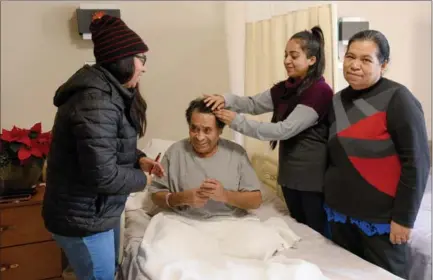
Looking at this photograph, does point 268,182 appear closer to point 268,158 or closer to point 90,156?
point 268,158

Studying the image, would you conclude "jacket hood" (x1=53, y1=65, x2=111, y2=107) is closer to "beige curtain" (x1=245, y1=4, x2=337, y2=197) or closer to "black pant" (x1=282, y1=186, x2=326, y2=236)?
"black pant" (x1=282, y1=186, x2=326, y2=236)

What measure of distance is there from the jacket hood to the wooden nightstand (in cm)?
92

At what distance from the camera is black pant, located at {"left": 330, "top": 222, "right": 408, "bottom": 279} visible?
165 cm

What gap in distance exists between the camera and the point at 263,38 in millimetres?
2598

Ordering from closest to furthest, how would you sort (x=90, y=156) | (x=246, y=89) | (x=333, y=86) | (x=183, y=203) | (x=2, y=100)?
1. (x=90, y=156)
2. (x=183, y=203)
3. (x=333, y=86)
4. (x=2, y=100)
5. (x=246, y=89)

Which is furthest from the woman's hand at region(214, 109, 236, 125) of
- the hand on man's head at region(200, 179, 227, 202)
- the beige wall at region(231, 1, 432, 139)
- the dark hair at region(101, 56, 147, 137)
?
the beige wall at region(231, 1, 432, 139)

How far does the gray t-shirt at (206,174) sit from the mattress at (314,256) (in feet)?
0.68

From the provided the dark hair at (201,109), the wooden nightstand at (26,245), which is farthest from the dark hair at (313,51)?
the wooden nightstand at (26,245)

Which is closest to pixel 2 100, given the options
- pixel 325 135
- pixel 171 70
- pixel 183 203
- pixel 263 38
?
pixel 171 70

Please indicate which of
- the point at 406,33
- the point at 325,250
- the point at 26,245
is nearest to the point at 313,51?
the point at 325,250

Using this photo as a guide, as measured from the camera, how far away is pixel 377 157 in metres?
1.63

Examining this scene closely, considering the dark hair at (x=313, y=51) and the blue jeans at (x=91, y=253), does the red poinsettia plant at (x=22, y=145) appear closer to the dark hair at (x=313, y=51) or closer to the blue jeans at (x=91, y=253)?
the blue jeans at (x=91, y=253)

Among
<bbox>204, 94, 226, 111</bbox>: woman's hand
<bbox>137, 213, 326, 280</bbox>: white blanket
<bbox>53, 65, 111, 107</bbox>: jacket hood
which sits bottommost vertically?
<bbox>137, 213, 326, 280</bbox>: white blanket

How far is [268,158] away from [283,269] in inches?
46.0
